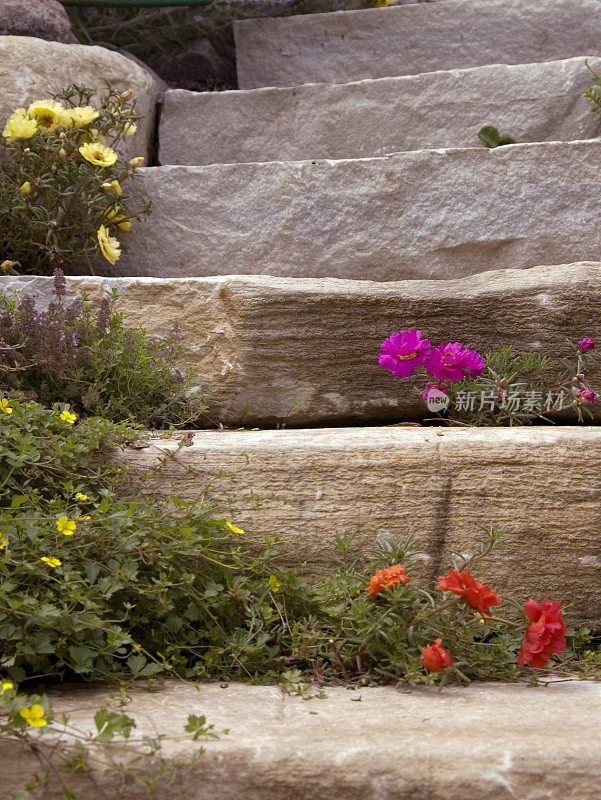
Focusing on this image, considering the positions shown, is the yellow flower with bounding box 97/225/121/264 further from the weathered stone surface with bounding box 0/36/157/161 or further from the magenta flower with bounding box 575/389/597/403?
the magenta flower with bounding box 575/389/597/403

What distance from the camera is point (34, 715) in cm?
132

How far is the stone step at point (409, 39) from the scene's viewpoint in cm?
424

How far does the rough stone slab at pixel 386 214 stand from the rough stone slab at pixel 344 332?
48 cm

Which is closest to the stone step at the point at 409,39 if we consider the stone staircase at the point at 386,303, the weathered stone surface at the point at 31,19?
the stone staircase at the point at 386,303

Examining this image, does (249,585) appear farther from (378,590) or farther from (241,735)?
(241,735)

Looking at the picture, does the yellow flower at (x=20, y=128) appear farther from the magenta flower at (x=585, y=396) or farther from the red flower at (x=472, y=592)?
the red flower at (x=472, y=592)

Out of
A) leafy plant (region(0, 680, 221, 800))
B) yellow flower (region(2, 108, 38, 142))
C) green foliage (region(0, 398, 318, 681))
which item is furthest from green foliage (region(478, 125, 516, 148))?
leafy plant (region(0, 680, 221, 800))

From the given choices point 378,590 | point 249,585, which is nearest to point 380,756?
point 378,590

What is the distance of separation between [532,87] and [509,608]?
8.42 feet

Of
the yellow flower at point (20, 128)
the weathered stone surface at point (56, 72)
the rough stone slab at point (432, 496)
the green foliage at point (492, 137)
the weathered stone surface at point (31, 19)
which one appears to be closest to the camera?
the rough stone slab at point (432, 496)

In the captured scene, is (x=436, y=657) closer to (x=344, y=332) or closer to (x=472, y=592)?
(x=472, y=592)

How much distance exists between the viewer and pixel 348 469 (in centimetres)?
222

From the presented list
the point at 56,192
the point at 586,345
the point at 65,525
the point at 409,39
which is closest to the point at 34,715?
the point at 65,525

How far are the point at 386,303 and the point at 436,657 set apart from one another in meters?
1.34
